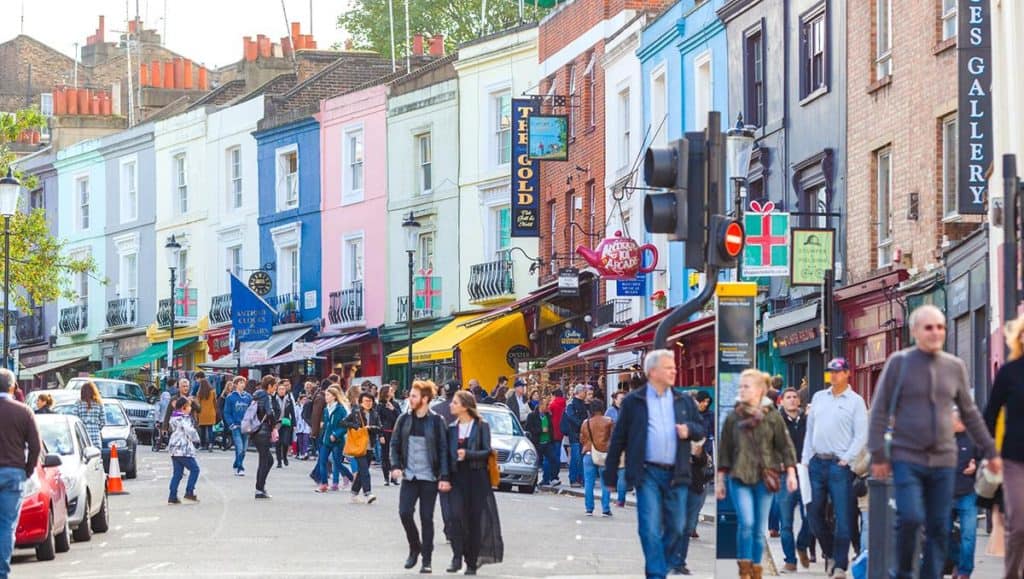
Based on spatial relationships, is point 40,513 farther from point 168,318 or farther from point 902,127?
point 168,318

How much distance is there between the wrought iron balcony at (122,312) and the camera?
219 ft

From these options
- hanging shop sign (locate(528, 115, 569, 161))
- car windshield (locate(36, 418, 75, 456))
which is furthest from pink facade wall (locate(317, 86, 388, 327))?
car windshield (locate(36, 418, 75, 456))

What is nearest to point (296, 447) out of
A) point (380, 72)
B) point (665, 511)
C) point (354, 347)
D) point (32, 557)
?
point (354, 347)

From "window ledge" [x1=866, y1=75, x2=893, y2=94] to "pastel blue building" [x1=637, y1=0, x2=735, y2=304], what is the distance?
19.8 ft

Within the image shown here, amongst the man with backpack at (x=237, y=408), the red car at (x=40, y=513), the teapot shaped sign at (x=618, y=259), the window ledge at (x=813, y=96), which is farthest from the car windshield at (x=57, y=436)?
the teapot shaped sign at (x=618, y=259)

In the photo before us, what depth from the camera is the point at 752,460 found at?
15750mm

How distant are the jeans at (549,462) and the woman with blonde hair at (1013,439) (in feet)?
→ 73.6

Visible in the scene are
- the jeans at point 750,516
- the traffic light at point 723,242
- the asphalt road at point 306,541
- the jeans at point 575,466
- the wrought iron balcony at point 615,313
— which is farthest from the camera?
the wrought iron balcony at point 615,313

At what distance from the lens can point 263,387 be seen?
113 ft

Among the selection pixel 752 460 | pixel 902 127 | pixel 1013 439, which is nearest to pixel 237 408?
pixel 902 127

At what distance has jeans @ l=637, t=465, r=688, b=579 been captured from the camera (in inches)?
594

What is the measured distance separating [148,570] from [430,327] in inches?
1369

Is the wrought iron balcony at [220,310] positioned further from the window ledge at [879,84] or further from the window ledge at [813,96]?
the window ledge at [879,84]

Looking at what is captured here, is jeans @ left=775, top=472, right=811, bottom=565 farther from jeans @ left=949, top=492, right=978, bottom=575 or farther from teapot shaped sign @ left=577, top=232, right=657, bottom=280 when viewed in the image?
teapot shaped sign @ left=577, top=232, right=657, bottom=280
